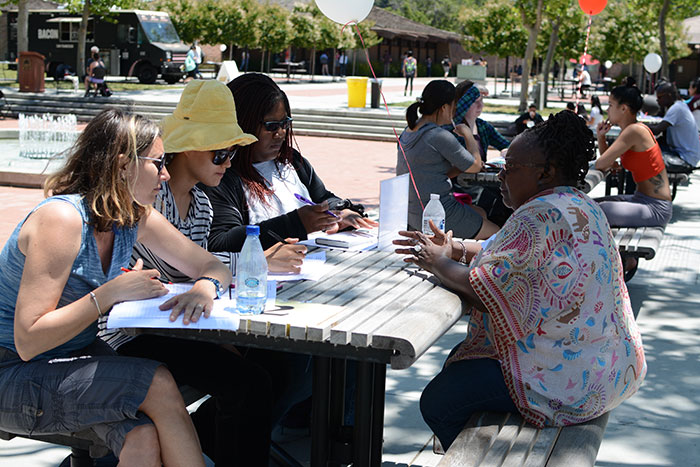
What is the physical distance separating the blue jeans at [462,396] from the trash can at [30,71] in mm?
24483

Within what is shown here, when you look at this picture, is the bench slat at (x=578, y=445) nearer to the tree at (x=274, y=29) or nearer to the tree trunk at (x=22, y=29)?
the tree trunk at (x=22, y=29)

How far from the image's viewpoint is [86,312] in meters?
2.38

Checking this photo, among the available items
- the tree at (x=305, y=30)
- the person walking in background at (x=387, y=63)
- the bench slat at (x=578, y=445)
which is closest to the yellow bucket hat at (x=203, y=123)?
the bench slat at (x=578, y=445)

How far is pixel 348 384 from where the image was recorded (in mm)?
3582

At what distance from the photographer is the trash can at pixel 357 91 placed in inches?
877

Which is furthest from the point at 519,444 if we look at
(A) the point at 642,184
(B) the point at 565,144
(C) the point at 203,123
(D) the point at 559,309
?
(A) the point at 642,184

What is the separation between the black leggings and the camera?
2762 mm

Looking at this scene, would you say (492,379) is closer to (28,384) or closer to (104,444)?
(104,444)

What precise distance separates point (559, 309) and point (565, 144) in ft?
1.78

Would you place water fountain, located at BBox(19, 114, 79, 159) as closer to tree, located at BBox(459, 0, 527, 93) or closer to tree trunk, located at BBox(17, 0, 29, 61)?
tree trunk, located at BBox(17, 0, 29, 61)

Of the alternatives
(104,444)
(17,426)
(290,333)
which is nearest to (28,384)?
(17,426)

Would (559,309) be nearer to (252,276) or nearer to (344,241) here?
(252,276)

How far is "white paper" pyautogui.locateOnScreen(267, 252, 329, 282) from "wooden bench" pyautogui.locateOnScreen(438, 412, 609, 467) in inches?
30.5

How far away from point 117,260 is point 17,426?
22.4 inches
